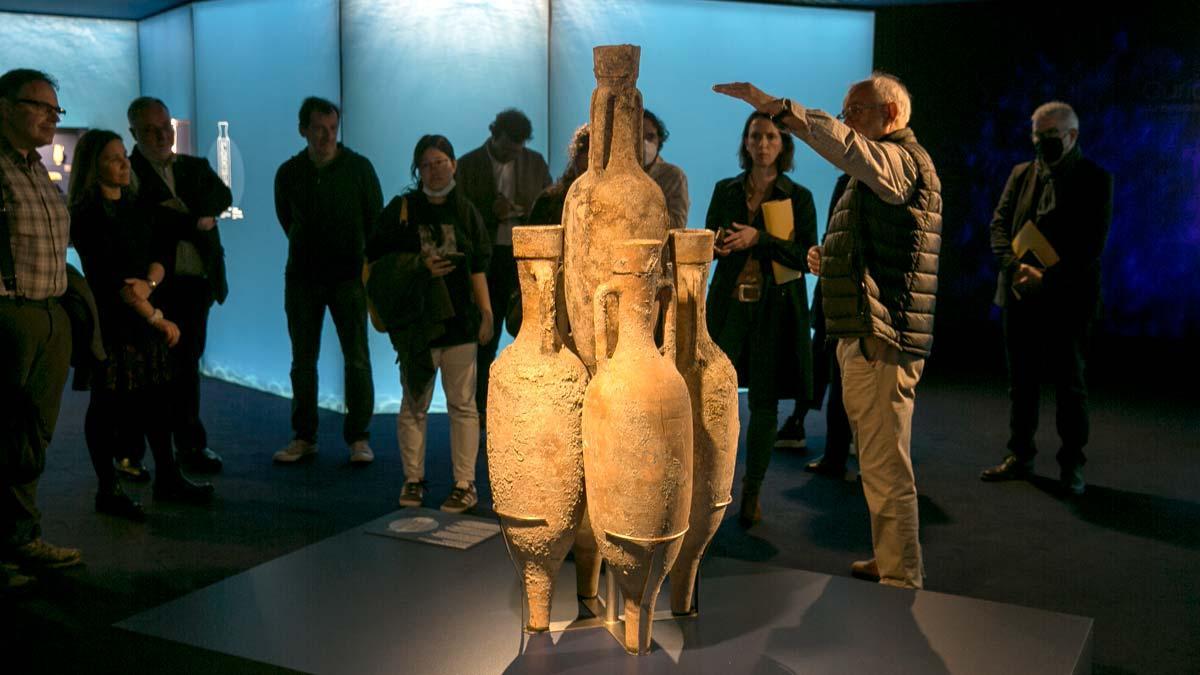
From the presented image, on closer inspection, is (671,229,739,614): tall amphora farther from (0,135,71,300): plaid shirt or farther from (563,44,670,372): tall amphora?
(0,135,71,300): plaid shirt

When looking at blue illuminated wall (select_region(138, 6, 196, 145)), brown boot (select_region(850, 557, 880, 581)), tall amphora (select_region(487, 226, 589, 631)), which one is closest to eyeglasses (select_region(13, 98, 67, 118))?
tall amphora (select_region(487, 226, 589, 631))

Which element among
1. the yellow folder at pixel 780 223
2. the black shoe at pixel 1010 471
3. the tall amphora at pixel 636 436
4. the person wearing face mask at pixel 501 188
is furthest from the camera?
the person wearing face mask at pixel 501 188

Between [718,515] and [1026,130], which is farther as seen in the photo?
[1026,130]

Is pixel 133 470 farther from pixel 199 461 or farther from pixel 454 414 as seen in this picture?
pixel 454 414

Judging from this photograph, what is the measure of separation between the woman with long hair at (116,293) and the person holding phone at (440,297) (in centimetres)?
93

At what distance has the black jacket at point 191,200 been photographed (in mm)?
4617

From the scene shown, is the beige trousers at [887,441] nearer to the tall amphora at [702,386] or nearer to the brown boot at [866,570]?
the brown boot at [866,570]

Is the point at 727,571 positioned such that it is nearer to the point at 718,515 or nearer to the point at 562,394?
the point at 718,515

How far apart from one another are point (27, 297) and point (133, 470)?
1670mm

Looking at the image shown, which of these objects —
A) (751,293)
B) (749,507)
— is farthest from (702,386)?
(749,507)

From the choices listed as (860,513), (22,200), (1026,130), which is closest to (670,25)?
(1026,130)

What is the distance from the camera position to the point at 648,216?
7.32 feet

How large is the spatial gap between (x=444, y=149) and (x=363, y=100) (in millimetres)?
2147

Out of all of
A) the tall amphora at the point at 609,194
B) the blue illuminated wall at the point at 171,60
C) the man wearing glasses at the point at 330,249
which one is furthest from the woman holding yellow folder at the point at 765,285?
the blue illuminated wall at the point at 171,60
